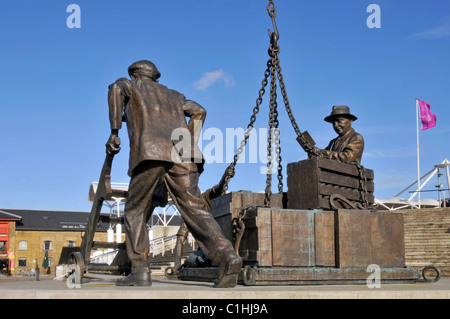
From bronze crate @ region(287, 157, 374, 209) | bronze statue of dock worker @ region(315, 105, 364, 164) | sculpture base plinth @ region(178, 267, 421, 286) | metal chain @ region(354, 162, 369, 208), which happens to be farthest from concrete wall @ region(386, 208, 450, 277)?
sculpture base plinth @ region(178, 267, 421, 286)

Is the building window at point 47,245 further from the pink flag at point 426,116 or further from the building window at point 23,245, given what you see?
the pink flag at point 426,116

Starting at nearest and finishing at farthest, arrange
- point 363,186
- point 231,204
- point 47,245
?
point 231,204 → point 363,186 → point 47,245

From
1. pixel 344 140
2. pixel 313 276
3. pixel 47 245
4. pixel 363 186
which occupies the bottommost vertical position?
pixel 47 245

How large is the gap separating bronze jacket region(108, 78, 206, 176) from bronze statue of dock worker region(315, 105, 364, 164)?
2.49 m

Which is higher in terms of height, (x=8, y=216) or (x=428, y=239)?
(x=8, y=216)

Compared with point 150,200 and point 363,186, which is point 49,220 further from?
point 150,200

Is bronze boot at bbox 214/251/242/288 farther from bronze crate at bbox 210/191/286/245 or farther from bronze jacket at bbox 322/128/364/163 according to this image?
bronze jacket at bbox 322/128/364/163

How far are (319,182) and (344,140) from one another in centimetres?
161

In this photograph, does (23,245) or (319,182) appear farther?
(23,245)

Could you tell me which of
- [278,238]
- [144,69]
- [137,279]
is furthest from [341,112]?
[137,279]

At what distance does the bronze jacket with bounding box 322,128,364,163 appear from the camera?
7.04 m

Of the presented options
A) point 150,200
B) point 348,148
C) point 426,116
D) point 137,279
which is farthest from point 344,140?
point 426,116

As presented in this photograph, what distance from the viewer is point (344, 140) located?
7.44m

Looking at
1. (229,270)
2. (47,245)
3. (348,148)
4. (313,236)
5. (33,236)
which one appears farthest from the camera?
(47,245)
